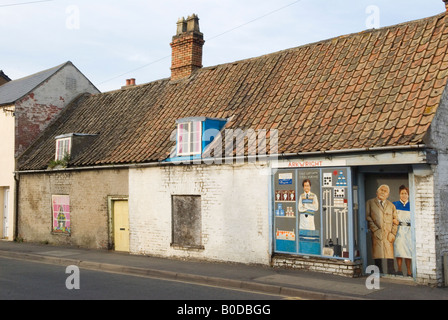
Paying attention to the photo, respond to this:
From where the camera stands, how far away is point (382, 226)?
37.0ft

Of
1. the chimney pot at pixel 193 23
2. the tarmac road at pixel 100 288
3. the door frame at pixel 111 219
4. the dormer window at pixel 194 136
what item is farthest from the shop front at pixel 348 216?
the chimney pot at pixel 193 23

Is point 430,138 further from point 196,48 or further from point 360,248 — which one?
point 196,48

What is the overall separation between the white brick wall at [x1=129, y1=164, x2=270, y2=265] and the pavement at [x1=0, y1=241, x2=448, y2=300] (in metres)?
0.41

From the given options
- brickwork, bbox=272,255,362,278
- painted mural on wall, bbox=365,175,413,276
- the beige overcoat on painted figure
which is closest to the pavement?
brickwork, bbox=272,255,362,278

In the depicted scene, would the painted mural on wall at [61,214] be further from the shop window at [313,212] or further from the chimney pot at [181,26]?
the shop window at [313,212]

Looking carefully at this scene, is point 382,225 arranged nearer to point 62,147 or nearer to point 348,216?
point 348,216

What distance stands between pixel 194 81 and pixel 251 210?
286 inches

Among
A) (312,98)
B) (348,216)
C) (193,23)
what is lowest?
(348,216)

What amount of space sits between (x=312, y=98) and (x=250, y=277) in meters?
5.50

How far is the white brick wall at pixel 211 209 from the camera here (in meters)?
13.0

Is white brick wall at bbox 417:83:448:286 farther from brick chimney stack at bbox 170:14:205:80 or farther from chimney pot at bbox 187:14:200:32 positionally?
chimney pot at bbox 187:14:200:32

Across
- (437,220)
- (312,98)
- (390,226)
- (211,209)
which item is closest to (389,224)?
(390,226)

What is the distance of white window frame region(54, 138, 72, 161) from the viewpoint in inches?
745

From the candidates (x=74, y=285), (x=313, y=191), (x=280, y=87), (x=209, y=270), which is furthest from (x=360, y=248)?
(x=74, y=285)
